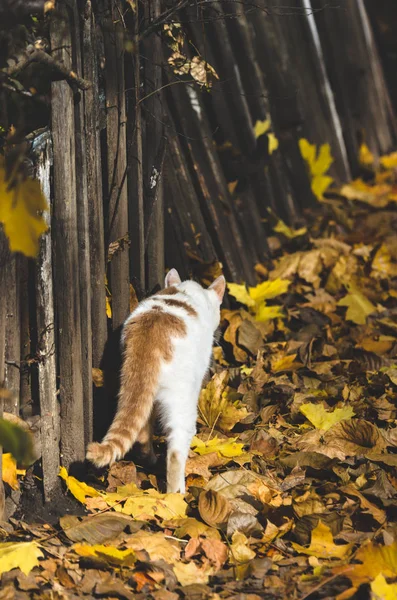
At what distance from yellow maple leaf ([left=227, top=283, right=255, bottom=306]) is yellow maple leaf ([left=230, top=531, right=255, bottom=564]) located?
226 centimetres

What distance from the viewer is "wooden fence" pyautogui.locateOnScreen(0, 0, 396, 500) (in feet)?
10.4

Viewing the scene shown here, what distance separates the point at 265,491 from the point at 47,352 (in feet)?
3.57

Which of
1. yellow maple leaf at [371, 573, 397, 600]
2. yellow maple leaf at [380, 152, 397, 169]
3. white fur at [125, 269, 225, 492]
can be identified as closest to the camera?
yellow maple leaf at [371, 573, 397, 600]

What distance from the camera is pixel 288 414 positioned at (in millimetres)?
4160

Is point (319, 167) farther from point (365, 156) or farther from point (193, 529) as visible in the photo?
point (193, 529)

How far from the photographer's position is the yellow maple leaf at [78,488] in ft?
10.7

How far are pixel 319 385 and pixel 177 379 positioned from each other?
1.25 meters

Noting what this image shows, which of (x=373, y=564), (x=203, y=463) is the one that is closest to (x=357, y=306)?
(x=203, y=463)

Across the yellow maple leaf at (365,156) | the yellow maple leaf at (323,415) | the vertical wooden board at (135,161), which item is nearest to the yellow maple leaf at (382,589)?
the yellow maple leaf at (323,415)

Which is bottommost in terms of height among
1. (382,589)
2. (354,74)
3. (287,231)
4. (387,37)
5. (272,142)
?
(382,589)

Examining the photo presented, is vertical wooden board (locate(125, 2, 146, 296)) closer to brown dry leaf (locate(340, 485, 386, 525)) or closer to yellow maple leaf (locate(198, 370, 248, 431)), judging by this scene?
yellow maple leaf (locate(198, 370, 248, 431))

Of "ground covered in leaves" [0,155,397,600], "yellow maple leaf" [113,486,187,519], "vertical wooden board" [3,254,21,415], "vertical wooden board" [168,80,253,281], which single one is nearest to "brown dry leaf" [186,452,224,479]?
"ground covered in leaves" [0,155,397,600]

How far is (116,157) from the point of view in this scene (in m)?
3.71

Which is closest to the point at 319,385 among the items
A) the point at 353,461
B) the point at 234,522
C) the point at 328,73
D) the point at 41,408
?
the point at 353,461
